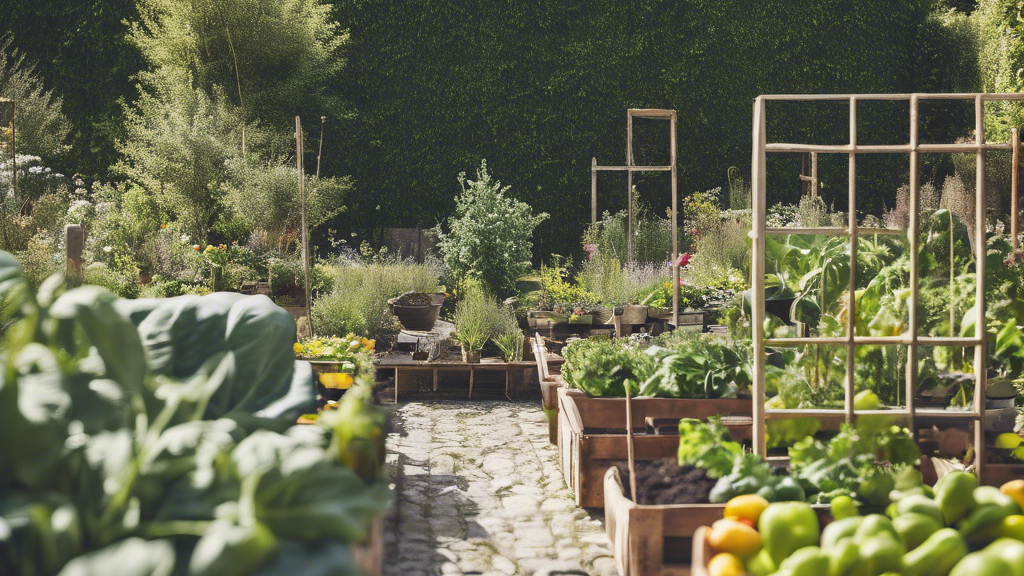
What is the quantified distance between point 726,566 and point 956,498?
0.61 m

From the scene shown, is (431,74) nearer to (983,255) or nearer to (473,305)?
(473,305)

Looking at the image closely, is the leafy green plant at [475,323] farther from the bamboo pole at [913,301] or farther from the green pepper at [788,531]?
the green pepper at [788,531]

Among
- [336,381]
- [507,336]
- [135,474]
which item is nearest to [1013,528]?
[135,474]

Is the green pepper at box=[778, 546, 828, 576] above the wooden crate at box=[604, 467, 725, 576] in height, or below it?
above

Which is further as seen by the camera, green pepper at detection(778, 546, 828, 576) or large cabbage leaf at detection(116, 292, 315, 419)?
green pepper at detection(778, 546, 828, 576)

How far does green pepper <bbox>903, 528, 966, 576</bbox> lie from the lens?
168 cm

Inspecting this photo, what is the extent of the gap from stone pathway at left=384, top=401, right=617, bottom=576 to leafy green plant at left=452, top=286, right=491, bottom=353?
0.83m

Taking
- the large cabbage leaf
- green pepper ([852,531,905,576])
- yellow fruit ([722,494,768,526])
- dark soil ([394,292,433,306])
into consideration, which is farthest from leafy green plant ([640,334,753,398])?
dark soil ([394,292,433,306])

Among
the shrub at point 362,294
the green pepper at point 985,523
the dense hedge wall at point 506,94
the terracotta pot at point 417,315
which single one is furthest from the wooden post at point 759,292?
the dense hedge wall at point 506,94

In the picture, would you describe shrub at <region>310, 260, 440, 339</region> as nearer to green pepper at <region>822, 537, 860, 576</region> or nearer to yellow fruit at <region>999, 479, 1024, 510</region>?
yellow fruit at <region>999, 479, 1024, 510</region>

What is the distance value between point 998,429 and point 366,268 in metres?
5.33

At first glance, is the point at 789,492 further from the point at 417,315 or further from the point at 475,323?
the point at 417,315

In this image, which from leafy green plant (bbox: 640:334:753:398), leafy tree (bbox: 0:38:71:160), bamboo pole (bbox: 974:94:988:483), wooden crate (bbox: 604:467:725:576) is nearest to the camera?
wooden crate (bbox: 604:467:725:576)

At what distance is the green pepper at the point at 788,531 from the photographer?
1.82 m
